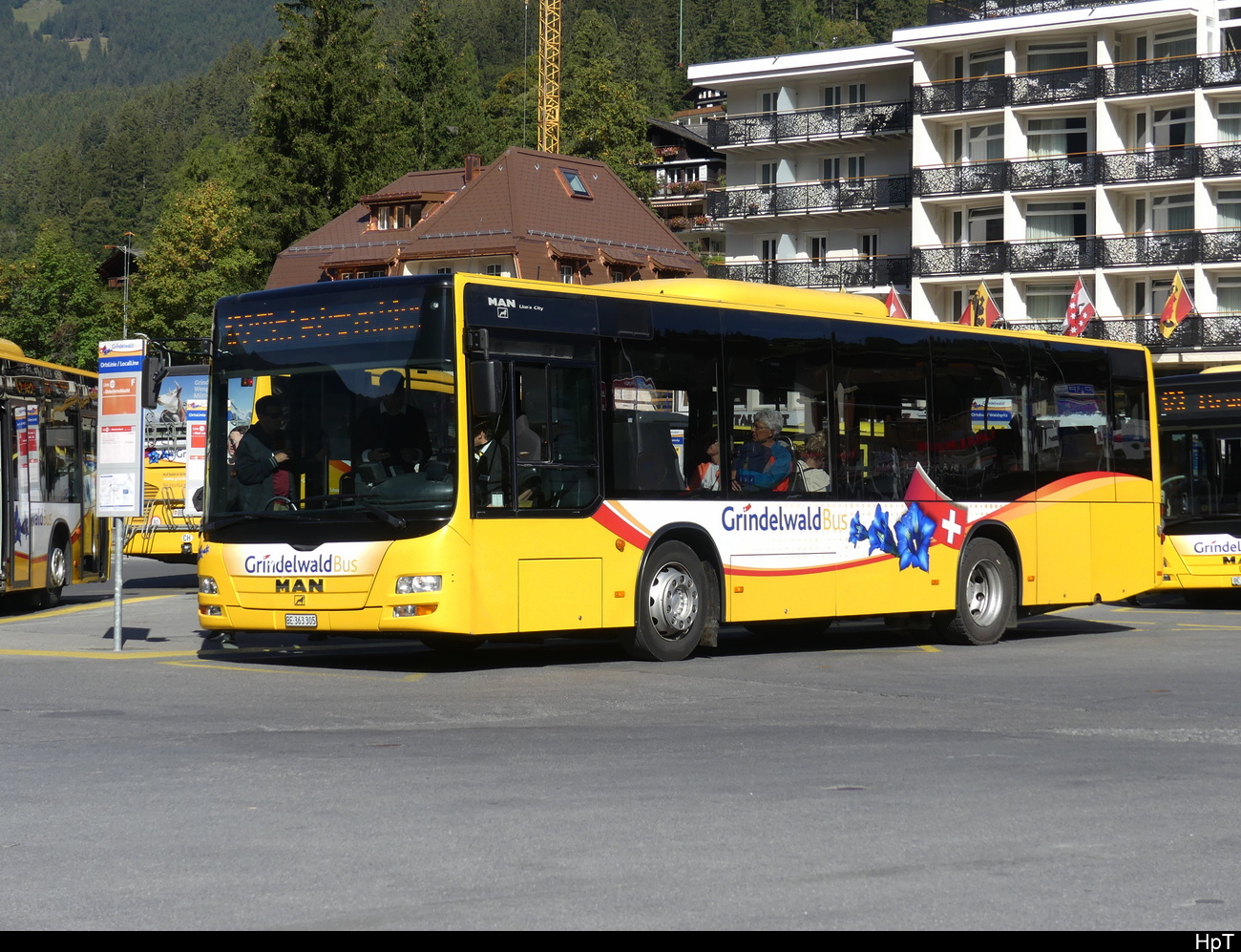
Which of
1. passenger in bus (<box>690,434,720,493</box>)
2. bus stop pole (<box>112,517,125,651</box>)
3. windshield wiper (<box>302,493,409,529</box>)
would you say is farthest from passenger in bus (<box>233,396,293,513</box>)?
passenger in bus (<box>690,434,720,493</box>)

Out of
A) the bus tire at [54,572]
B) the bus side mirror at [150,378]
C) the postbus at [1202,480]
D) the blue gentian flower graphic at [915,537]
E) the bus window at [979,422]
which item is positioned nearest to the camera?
the bus side mirror at [150,378]

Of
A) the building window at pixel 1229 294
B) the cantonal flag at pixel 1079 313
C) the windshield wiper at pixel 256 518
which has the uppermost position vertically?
the building window at pixel 1229 294

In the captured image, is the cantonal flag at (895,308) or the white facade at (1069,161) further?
the white facade at (1069,161)

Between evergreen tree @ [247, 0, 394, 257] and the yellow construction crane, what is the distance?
23.4 meters

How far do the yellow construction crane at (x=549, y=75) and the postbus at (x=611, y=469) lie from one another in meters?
78.7

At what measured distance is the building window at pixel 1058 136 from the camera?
219 ft

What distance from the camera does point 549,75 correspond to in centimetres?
9994

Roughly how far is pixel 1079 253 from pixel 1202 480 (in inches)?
1665

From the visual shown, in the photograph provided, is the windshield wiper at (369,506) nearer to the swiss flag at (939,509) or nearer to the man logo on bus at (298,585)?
the man logo on bus at (298,585)

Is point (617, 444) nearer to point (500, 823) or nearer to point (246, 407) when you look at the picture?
Result: point (246, 407)

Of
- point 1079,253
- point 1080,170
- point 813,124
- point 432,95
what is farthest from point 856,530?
point 432,95

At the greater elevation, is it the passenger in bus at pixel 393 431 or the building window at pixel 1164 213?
the building window at pixel 1164 213

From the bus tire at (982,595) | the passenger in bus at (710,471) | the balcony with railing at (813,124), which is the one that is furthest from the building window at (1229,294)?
the passenger in bus at (710,471)

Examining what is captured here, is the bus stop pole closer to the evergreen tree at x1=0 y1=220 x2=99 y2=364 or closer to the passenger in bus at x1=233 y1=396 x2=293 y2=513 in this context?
the passenger in bus at x1=233 y1=396 x2=293 y2=513
